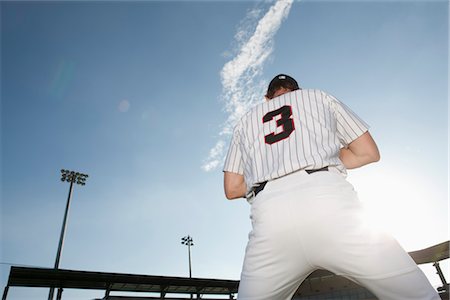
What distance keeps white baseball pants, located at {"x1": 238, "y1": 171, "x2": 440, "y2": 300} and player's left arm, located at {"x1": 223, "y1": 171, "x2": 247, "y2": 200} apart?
0.42 meters

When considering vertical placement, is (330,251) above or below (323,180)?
below

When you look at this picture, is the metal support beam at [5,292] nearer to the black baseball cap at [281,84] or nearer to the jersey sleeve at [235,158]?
the jersey sleeve at [235,158]

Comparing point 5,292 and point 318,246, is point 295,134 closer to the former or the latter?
point 318,246

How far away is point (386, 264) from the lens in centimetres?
102

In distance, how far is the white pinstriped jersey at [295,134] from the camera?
1340 millimetres

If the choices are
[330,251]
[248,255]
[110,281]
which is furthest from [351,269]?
[110,281]

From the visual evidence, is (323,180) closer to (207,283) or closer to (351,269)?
(351,269)

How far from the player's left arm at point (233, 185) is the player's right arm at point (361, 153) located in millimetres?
609

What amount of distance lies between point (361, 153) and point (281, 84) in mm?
662

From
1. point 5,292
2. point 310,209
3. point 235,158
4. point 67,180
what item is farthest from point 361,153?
point 67,180

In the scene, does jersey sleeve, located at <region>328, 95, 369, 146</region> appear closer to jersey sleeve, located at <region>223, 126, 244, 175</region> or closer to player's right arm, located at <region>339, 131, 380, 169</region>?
player's right arm, located at <region>339, 131, 380, 169</region>

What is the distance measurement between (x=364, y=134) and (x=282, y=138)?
446 millimetres

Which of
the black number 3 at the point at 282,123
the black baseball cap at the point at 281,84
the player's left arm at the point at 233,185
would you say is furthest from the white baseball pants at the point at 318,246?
the black baseball cap at the point at 281,84

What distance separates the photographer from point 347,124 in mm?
1499
